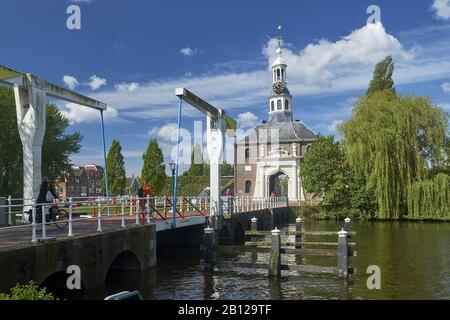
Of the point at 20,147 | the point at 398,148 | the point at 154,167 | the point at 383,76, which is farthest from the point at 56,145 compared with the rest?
the point at 383,76

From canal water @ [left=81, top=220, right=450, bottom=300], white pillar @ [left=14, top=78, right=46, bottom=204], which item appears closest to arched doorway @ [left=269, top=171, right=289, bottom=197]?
canal water @ [left=81, top=220, right=450, bottom=300]

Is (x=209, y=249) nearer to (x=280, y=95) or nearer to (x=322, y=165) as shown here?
(x=322, y=165)

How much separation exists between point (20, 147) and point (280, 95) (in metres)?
43.4

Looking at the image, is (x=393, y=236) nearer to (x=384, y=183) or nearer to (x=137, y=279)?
(x=384, y=183)

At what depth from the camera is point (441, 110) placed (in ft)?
126

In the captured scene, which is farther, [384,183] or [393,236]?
[384,183]

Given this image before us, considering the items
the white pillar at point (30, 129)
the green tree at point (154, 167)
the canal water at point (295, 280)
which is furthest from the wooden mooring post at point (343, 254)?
the green tree at point (154, 167)

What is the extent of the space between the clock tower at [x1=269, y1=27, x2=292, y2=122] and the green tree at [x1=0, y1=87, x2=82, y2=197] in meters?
37.3

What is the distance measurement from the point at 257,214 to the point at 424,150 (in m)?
16.3

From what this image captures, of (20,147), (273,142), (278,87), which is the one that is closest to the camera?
(20,147)

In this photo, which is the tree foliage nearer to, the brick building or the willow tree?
the willow tree

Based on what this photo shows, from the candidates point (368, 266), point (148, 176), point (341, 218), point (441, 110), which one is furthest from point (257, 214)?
point (148, 176)

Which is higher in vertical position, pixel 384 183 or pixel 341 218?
pixel 384 183

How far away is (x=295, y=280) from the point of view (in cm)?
1542
